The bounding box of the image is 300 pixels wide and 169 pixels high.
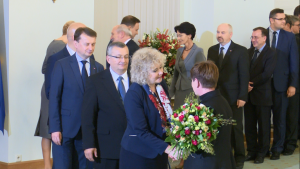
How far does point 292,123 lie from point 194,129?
3.86 meters

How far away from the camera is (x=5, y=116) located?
446cm

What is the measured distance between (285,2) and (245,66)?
337 cm

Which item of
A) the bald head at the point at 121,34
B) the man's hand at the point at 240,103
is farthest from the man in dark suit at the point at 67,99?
the man's hand at the point at 240,103

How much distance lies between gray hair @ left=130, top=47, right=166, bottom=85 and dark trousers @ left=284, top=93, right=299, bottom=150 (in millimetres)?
3668

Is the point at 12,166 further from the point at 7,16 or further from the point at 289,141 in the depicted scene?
the point at 289,141

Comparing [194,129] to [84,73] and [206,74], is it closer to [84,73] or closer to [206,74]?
[206,74]

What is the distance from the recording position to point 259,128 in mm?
5199

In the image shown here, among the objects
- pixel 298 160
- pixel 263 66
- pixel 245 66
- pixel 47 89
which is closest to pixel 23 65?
pixel 47 89

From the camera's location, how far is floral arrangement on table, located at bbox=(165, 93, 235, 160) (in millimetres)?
2240

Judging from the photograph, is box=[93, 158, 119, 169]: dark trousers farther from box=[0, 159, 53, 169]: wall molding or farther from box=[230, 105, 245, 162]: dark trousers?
box=[230, 105, 245, 162]: dark trousers

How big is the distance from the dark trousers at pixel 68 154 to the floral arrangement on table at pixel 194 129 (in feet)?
3.91

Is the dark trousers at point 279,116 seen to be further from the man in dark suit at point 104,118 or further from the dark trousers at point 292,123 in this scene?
the man in dark suit at point 104,118

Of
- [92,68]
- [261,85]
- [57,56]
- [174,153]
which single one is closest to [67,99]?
[92,68]

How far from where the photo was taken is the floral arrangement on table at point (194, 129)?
2.24 m
